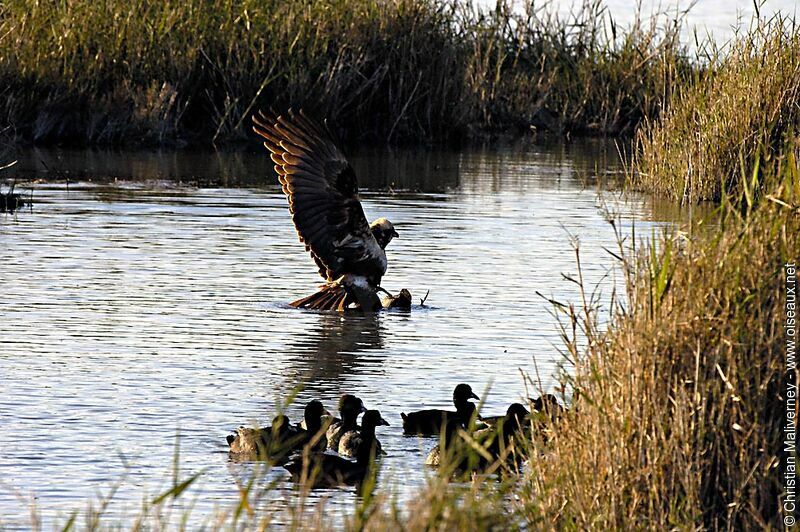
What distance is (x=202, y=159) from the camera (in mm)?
20469

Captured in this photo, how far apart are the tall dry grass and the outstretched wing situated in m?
4.71

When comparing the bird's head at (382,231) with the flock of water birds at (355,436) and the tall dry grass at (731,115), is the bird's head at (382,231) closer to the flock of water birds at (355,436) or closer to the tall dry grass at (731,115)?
the flock of water birds at (355,436)

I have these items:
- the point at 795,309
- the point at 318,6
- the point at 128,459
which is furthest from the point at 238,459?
the point at 318,6

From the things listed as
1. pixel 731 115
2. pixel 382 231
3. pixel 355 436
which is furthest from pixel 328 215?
pixel 731 115

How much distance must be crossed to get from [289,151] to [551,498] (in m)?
5.81

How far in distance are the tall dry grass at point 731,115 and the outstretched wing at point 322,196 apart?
4.71 metres

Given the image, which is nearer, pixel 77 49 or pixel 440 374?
pixel 440 374

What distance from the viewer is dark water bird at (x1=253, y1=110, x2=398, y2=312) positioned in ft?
34.8

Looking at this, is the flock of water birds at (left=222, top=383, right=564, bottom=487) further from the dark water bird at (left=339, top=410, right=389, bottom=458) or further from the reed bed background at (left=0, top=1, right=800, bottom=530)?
the reed bed background at (left=0, top=1, right=800, bottom=530)

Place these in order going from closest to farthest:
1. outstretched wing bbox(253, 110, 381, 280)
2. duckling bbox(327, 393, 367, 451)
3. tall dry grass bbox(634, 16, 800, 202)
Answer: duckling bbox(327, 393, 367, 451) → outstretched wing bbox(253, 110, 381, 280) → tall dry grass bbox(634, 16, 800, 202)

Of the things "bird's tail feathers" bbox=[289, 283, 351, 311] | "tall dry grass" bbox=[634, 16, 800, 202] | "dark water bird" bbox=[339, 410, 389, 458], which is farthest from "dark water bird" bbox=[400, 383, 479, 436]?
"tall dry grass" bbox=[634, 16, 800, 202]

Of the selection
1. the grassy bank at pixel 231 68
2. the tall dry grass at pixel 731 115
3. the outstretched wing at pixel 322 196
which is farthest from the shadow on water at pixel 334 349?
the grassy bank at pixel 231 68

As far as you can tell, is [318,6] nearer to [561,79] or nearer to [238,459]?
[561,79]

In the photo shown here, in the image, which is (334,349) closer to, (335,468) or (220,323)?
(220,323)
